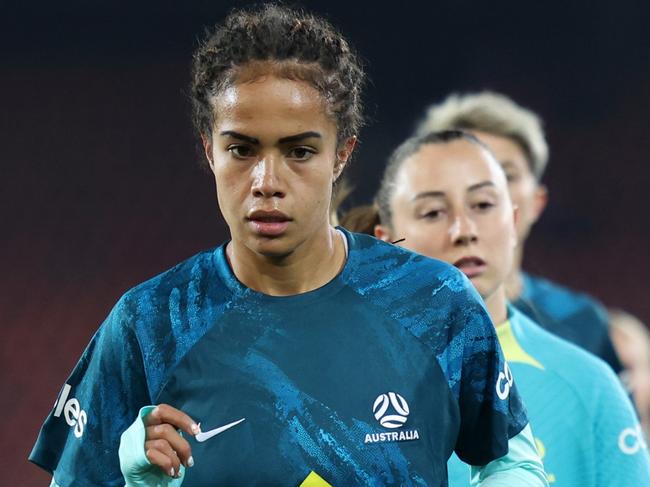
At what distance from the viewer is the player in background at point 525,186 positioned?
4.45m

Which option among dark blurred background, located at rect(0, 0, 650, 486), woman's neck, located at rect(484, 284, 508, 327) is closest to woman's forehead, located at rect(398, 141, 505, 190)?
woman's neck, located at rect(484, 284, 508, 327)

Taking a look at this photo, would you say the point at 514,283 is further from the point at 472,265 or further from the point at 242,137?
the point at 242,137

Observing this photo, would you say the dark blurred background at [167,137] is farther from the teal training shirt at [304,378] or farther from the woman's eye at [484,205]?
the teal training shirt at [304,378]

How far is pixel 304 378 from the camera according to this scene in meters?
1.95

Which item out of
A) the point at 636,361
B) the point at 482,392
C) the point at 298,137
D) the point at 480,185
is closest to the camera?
the point at 298,137

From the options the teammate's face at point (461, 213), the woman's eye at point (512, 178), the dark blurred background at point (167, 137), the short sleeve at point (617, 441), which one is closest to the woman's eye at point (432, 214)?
the teammate's face at point (461, 213)

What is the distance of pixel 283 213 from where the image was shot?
191 centimetres

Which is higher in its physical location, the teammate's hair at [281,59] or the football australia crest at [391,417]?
the teammate's hair at [281,59]

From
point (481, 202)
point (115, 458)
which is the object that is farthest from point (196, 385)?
point (481, 202)

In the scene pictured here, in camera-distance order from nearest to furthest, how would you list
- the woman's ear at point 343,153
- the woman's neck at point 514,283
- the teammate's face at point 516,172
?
the woman's ear at point 343,153
the teammate's face at point 516,172
the woman's neck at point 514,283

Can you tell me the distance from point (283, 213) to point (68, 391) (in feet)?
1.61

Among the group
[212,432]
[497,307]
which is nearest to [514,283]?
[497,307]

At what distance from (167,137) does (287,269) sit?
3795 mm

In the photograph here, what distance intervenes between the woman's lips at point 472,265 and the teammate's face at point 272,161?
1.03m
